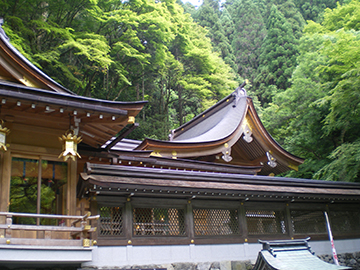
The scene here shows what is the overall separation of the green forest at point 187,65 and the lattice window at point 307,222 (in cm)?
393

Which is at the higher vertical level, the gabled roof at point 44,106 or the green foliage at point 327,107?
the green foliage at point 327,107

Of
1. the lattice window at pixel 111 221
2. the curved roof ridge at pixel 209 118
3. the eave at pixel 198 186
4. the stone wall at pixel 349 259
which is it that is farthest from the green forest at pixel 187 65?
the lattice window at pixel 111 221

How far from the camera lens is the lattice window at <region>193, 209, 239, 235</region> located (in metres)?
9.30

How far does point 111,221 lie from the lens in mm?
8094

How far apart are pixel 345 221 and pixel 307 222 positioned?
1.72 meters

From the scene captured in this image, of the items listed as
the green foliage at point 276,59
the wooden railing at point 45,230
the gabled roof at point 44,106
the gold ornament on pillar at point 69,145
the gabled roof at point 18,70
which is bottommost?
the wooden railing at point 45,230

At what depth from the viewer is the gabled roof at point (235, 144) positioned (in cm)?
1267

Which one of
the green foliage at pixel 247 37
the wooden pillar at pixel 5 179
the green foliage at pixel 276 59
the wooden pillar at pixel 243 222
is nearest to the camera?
the wooden pillar at pixel 5 179

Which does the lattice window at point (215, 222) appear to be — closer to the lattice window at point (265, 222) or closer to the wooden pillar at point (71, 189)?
the lattice window at point (265, 222)

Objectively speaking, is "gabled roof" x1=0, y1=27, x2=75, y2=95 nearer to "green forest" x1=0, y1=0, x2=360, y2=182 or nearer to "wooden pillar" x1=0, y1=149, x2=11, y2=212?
"wooden pillar" x1=0, y1=149, x2=11, y2=212

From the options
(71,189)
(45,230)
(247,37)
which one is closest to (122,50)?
(71,189)

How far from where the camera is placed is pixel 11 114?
26.4 ft

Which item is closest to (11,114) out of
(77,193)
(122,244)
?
(77,193)

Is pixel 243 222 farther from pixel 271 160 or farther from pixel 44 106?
pixel 44 106
